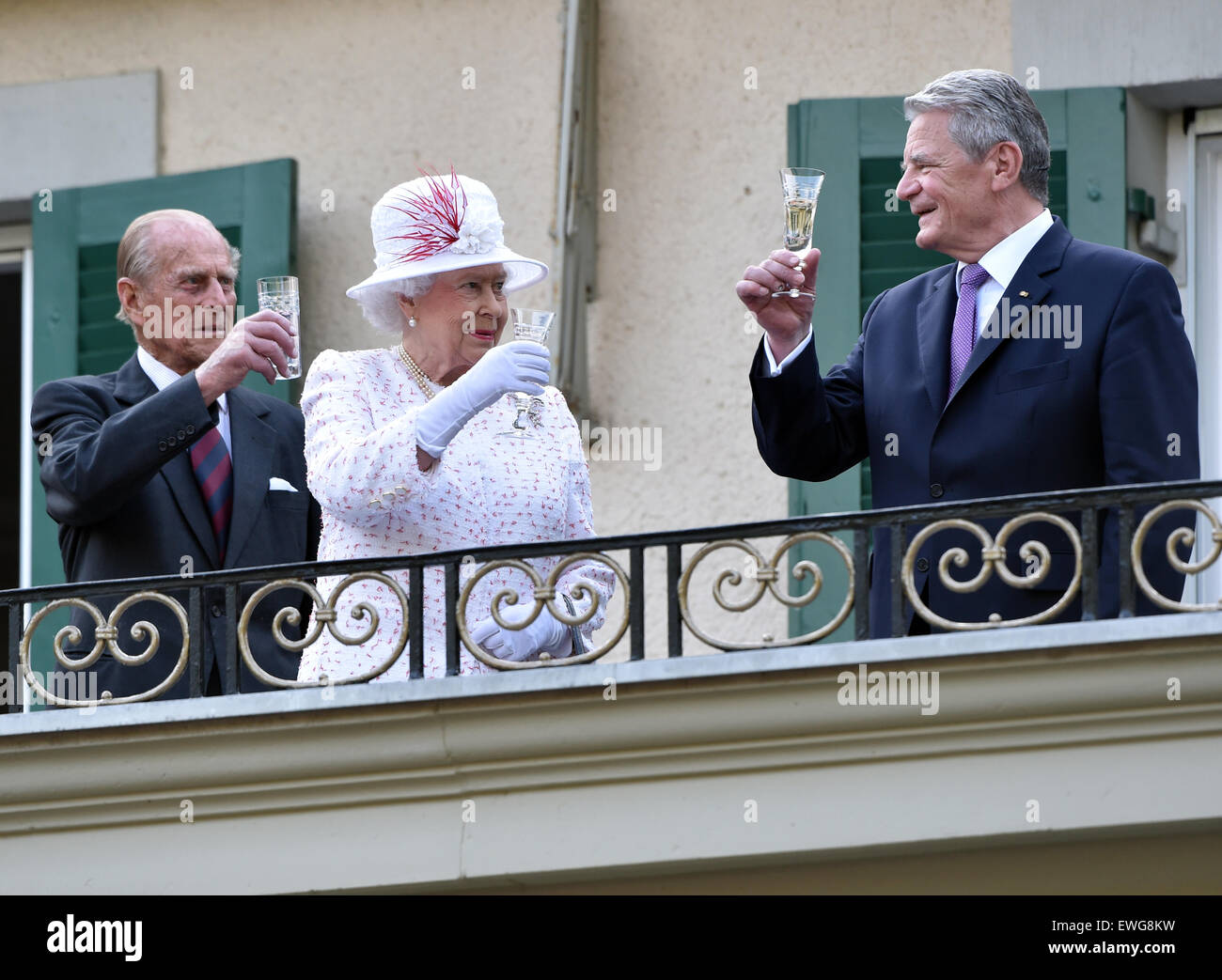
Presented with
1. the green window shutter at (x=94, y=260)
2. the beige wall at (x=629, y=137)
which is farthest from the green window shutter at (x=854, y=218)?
the green window shutter at (x=94, y=260)

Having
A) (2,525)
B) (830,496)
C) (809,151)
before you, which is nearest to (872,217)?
(809,151)

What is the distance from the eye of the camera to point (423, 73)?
21.6ft

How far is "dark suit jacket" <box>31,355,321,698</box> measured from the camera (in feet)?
14.2

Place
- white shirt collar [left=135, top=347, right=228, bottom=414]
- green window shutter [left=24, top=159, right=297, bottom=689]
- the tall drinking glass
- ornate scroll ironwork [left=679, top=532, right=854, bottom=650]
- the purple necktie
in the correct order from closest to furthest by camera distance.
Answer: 1. ornate scroll ironwork [left=679, top=532, right=854, bottom=650]
2. the purple necktie
3. the tall drinking glass
4. white shirt collar [left=135, top=347, right=228, bottom=414]
5. green window shutter [left=24, top=159, right=297, bottom=689]

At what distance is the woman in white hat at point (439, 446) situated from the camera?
4090 millimetres

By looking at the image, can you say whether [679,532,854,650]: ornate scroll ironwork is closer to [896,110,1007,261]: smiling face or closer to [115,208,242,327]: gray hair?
[896,110,1007,261]: smiling face

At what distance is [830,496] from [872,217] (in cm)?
71

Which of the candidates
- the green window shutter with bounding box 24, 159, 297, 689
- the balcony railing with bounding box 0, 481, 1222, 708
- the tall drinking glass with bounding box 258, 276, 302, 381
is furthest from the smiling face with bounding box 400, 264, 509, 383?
the green window shutter with bounding box 24, 159, 297, 689

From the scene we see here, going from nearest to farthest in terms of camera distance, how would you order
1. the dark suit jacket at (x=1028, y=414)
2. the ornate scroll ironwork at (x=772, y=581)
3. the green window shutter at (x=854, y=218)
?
1. the ornate scroll ironwork at (x=772, y=581)
2. the dark suit jacket at (x=1028, y=414)
3. the green window shutter at (x=854, y=218)

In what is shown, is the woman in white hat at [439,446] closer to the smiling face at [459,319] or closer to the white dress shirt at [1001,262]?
the smiling face at [459,319]

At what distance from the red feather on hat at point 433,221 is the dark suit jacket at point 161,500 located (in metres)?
0.48
